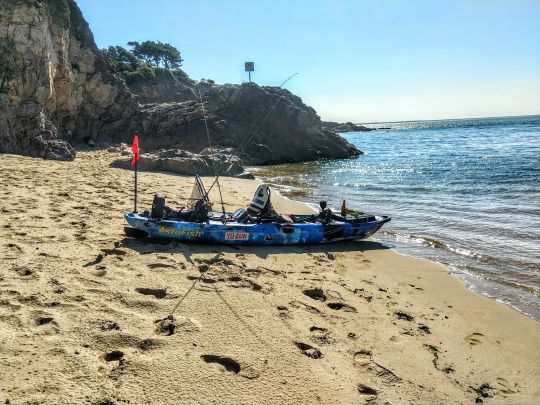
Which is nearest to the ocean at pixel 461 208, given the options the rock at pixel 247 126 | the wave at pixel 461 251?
the wave at pixel 461 251

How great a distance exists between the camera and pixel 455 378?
4770 mm

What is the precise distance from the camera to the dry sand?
3971 mm

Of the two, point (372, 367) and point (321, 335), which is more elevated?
point (321, 335)

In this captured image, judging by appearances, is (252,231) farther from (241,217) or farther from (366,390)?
(366,390)

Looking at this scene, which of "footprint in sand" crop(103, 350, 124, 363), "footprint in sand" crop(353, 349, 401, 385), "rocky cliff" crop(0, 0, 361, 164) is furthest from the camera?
"rocky cliff" crop(0, 0, 361, 164)

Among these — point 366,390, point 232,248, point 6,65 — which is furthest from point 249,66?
point 366,390

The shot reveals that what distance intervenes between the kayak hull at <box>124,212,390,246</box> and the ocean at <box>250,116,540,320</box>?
1.50m

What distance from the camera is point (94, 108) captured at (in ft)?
94.3

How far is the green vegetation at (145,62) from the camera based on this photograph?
5053 cm

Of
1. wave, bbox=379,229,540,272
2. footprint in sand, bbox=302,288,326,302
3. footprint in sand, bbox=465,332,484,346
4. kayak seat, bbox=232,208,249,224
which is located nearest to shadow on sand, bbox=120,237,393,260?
kayak seat, bbox=232,208,249,224

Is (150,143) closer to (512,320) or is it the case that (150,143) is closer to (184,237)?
(184,237)

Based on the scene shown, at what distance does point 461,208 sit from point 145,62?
2273 inches

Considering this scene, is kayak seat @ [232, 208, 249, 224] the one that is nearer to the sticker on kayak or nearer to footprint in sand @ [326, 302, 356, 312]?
the sticker on kayak

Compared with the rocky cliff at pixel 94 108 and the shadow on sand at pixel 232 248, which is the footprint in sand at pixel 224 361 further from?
the rocky cliff at pixel 94 108
